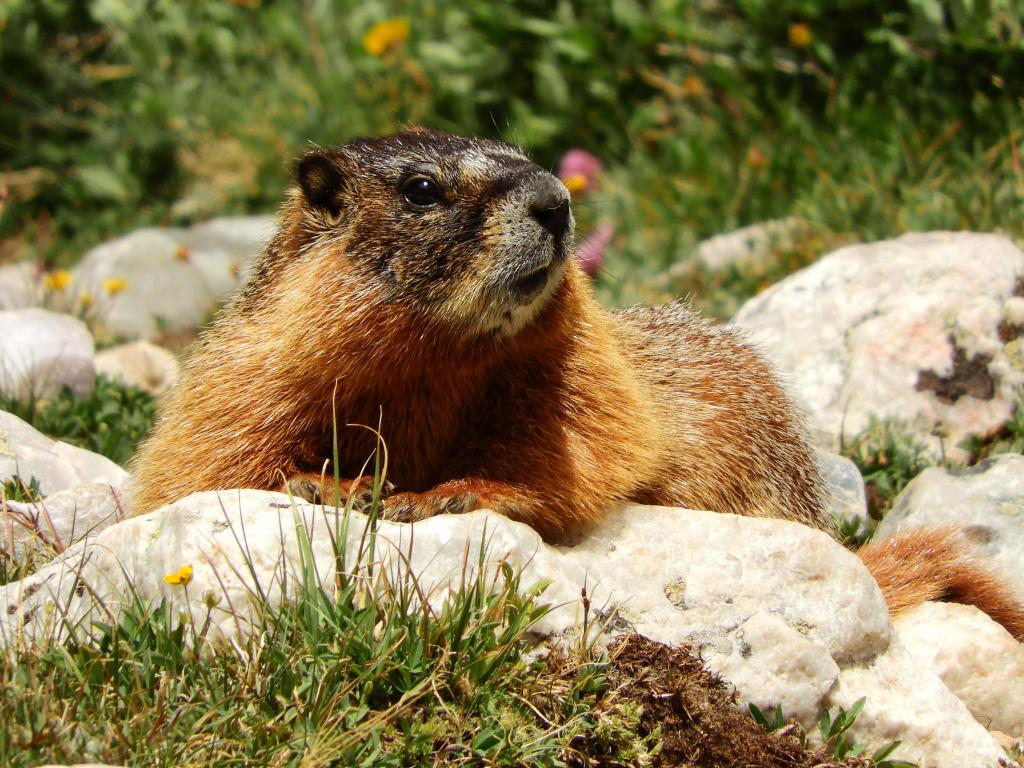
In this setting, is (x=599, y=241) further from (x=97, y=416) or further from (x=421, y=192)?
(x=421, y=192)

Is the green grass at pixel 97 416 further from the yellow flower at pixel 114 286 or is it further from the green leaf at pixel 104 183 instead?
the green leaf at pixel 104 183

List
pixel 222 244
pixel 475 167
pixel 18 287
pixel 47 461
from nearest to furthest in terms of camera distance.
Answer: pixel 475 167
pixel 47 461
pixel 18 287
pixel 222 244

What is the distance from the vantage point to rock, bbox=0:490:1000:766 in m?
3.25

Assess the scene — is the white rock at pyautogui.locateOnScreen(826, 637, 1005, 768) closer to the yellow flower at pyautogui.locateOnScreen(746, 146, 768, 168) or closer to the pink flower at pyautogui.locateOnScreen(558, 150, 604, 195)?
the yellow flower at pyautogui.locateOnScreen(746, 146, 768, 168)

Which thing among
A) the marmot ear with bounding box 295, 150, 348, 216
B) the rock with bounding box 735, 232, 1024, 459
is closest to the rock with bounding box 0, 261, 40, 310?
the marmot ear with bounding box 295, 150, 348, 216

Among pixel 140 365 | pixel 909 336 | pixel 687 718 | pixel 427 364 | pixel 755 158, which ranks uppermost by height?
pixel 427 364

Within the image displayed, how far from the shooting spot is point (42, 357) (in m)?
5.75

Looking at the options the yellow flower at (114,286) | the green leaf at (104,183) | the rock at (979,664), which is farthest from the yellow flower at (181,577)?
the green leaf at (104,183)

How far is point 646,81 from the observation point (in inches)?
325

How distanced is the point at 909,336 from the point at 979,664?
206 centimetres

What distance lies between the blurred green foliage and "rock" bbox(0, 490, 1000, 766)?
284cm

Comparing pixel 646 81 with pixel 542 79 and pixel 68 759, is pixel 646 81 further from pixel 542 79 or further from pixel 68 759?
pixel 68 759

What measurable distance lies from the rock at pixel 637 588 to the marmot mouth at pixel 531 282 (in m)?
0.68

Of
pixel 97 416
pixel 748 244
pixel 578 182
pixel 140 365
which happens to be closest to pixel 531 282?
pixel 97 416
